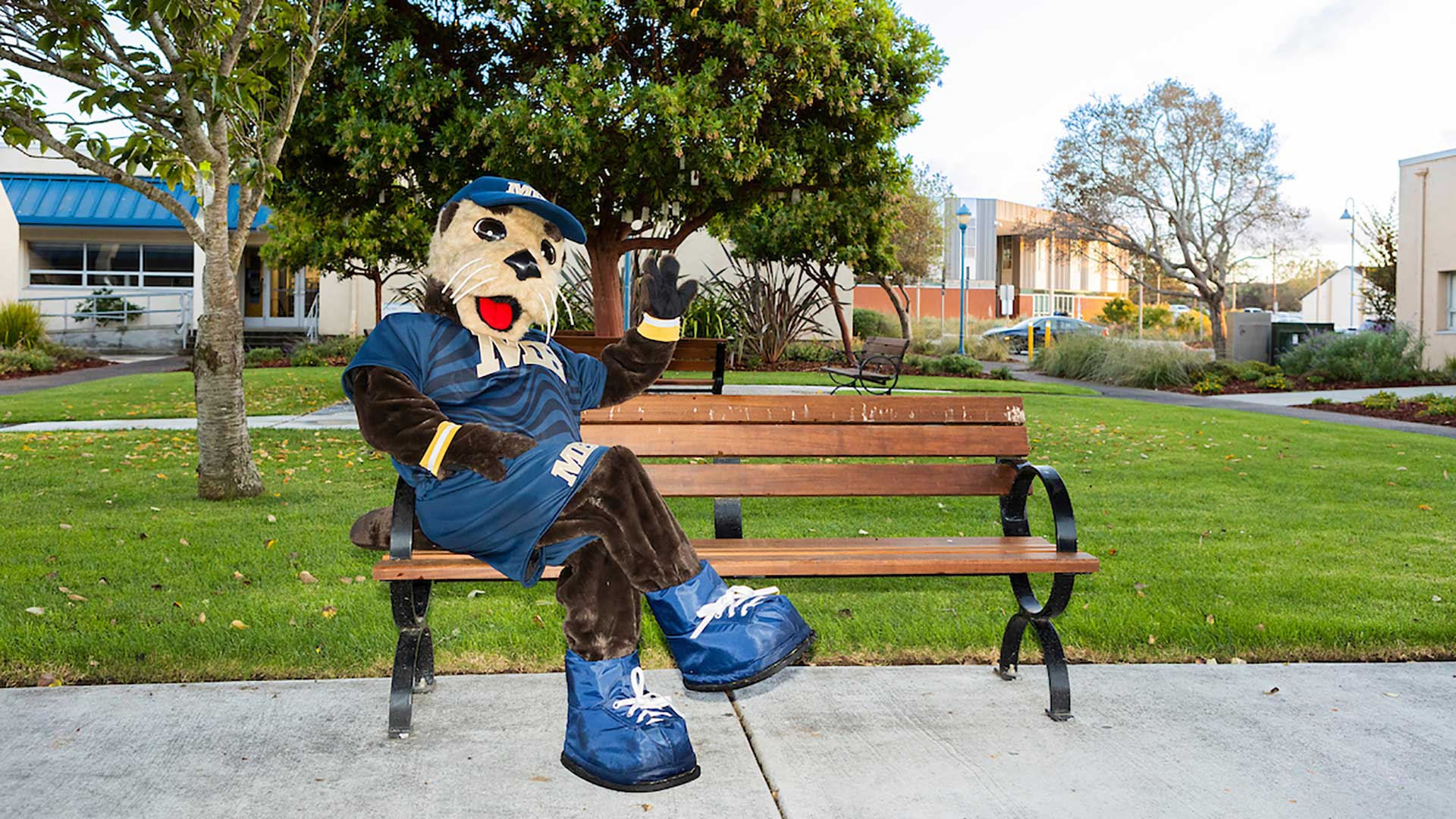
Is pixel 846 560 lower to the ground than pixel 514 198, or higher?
lower

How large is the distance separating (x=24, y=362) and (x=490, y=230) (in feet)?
65.3

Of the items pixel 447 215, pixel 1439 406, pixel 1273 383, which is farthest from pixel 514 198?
pixel 1273 383

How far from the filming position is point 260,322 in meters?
31.5

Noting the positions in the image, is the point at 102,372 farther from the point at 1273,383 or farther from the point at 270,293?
the point at 1273,383

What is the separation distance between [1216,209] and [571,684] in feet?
100

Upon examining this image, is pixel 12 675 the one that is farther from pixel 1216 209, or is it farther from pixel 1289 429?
pixel 1216 209

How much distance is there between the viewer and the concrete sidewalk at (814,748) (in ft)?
9.40

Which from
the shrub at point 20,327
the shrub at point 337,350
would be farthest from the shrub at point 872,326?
the shrub at point 20,327

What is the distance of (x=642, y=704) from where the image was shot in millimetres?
3018

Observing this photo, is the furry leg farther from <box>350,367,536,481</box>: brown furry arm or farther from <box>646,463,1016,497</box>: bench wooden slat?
<box>646,463,1016,497</box>: bench wooden slat

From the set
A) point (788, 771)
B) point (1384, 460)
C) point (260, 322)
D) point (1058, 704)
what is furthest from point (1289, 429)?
point (260, 322)

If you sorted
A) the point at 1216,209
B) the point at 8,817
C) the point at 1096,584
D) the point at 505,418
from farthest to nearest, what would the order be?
1. the point at 1216,209
2. the point at 1096,584
3. the point at 505,418
4. the point at 8,817

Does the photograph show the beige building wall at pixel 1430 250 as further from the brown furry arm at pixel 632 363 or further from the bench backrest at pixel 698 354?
the brown furry arm at pixel 632 363

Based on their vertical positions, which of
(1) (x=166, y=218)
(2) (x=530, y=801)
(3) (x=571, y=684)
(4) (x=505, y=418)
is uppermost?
(1) (x=166, y=218)
